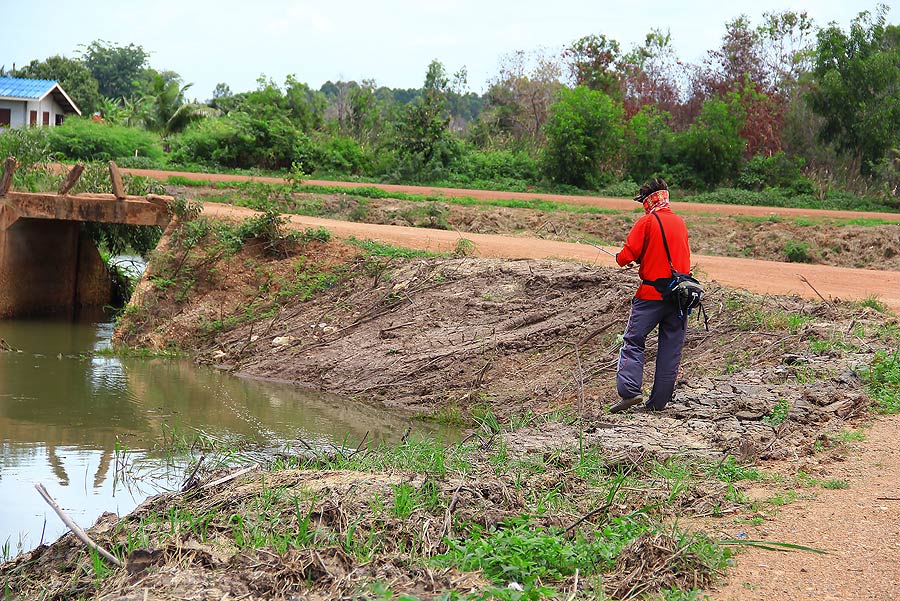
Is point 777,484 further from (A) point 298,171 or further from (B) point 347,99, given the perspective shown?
(B) point 347,99

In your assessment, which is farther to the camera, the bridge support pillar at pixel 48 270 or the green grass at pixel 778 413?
the bridge support pillar at pixel 48 270

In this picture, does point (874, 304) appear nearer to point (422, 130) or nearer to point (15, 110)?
point (422, 130)

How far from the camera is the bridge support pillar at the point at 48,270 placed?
16047mm

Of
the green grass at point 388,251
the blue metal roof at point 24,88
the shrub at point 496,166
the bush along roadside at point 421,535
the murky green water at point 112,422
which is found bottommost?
the murky green water at point 112,422

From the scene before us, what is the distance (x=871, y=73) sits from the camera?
26422mm

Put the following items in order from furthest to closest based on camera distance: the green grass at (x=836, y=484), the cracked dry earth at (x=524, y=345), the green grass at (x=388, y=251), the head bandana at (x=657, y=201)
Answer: the green grass at (x=388, y=251) < the head bandana at (x=657, y=201) < the cracked dry earth at (x=524, y=345) < the green grass at (x=836, y=484)

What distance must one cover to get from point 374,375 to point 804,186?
19.4 metres

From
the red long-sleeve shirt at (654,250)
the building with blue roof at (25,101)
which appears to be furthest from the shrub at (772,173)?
the building with blue roof at (25,101)

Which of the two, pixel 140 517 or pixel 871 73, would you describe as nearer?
pixel 140 517

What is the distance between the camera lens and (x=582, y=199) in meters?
25.6

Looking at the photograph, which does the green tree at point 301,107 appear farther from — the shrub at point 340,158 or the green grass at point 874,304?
the green grass at point 874,304

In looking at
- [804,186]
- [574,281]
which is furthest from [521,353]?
[804,186]

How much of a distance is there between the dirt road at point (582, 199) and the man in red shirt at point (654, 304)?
14.4 m

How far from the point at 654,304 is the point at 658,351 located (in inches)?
15.3
